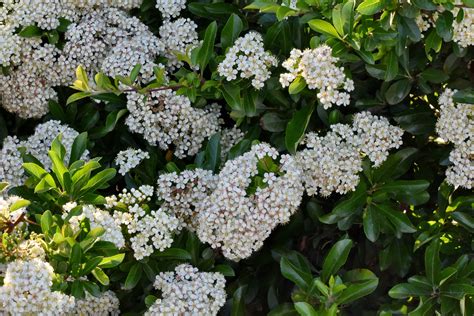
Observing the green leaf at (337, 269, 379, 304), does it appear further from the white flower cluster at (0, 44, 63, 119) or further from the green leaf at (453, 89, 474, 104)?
the white flower cluster at (0, 44, 63, 119)

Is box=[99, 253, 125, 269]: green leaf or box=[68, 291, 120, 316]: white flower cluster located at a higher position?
box=[99, 253, 125, 269]: green leaf

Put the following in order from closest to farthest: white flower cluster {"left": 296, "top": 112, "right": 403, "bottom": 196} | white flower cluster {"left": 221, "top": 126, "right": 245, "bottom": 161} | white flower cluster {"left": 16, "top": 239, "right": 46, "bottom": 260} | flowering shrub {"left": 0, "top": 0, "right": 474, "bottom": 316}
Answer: white flower cluster {"left": 16, "top": 239, "right": 46, "bottom": 260}
flowering shrub {"left": 0, "top": 0, "right": 474, "bottom": 316}
white flower cluster {"left": 296, "top": 112, "right": 403, "bottom": 196}
white flower cluster {"left": 221, "top": 126, "right": 245, "bottom": 161}

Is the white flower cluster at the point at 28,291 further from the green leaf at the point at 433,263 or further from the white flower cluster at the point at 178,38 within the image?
the green leaf at the point at 433,263

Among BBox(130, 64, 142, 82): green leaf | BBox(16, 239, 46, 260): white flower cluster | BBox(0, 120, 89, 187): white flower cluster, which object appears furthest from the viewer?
BBox(0, 120, 89, 187): white flower cluster

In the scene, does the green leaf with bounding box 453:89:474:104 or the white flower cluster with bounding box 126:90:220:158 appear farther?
the white flower cluster with bounding box 126:90:220:158

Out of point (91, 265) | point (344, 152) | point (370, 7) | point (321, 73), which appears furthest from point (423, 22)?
point (91, 265)

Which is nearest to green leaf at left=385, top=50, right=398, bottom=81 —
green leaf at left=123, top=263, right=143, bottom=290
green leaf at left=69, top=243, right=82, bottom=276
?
green leaf at left=123, top=263, right=143, bottom=290

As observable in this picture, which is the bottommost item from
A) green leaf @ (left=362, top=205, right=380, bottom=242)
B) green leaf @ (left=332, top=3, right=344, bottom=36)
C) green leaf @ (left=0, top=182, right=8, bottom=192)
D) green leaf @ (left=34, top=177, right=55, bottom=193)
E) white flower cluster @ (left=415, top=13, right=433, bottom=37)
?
green leaf @ (left=362, top=205, right=380, bottom=242)
